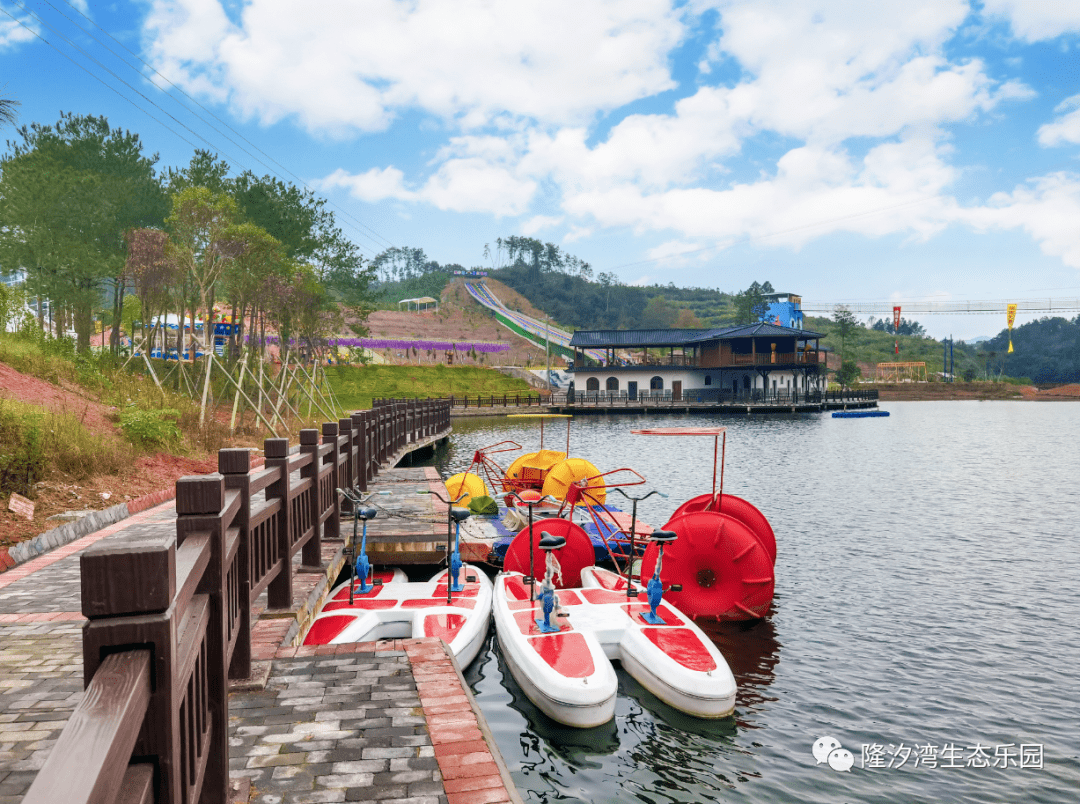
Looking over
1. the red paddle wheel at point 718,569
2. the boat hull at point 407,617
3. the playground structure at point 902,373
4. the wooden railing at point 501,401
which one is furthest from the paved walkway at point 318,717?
the playground structure at point 902,373

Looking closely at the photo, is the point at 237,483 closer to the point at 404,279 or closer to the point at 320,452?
the point at 320,452

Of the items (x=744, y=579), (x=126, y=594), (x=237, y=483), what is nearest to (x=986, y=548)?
(x=744, y=579)

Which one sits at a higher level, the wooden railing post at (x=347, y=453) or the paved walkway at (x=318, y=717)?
the wooden railing post at (x=347, y=453)

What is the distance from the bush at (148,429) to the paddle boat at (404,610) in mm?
7253

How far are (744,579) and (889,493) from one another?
48.4 ft

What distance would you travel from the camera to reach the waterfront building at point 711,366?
205ft

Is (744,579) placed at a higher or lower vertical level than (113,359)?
lower

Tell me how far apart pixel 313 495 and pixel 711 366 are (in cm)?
5902

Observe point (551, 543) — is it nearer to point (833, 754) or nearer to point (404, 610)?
point (404, 610)

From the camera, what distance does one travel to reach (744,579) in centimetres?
1012

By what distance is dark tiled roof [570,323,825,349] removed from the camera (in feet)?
205

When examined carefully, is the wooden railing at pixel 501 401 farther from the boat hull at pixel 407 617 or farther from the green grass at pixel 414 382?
the boat hull at pixel 407 617

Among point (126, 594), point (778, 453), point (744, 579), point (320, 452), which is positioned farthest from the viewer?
point (778, 453)

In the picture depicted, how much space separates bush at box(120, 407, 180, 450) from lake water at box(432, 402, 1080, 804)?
939 cm
